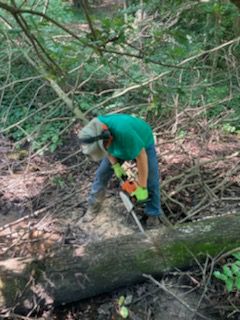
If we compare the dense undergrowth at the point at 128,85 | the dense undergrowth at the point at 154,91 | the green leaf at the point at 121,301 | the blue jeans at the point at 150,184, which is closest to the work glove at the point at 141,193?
the blue jeans at the point at 150,184

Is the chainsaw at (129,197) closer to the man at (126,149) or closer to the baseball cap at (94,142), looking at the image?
the man at (126,149)

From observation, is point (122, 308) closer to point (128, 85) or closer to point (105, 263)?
point (105, 263)

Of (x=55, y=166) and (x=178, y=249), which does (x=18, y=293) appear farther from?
(x=55, y=166)

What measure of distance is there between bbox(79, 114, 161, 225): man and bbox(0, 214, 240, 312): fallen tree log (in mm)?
469

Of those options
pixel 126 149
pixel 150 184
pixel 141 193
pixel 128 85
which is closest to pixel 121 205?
pixel 150 184

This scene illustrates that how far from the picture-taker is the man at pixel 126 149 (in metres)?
3.38

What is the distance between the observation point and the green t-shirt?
345 cm

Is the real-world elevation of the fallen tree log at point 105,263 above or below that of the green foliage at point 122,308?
above

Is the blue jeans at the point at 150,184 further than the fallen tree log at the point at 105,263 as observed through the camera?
Yes

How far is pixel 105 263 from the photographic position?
3.28 metres

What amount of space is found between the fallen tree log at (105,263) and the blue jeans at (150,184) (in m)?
0.53

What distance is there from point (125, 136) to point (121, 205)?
3.98ft

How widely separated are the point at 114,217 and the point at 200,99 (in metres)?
2.36

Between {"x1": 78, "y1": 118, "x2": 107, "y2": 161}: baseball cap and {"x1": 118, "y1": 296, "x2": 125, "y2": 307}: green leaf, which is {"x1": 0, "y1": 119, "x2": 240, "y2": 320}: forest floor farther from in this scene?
{"x1": 78, "y1": 118, "x2": 107, "y2": 161}: baseball cap
